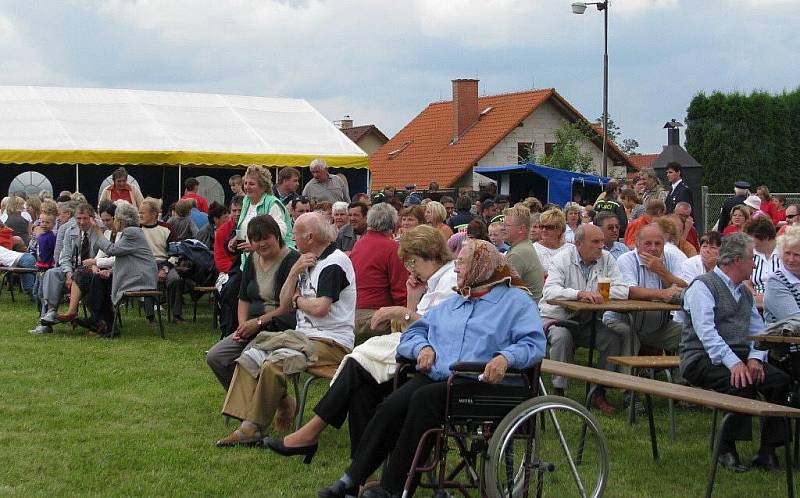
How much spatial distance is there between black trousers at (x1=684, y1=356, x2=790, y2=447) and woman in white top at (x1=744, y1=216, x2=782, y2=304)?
1816 millimetres

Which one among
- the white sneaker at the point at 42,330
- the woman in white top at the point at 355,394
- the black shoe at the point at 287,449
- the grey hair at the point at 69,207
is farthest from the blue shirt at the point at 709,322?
the grey hair at the point at 69,207

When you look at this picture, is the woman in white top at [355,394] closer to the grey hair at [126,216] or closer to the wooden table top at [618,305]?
the wooden table top at [618,305]

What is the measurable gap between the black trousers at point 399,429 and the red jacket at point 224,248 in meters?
5.99

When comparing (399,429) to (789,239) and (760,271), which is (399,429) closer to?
(789,239)

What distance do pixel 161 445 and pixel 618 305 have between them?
3.07 meters

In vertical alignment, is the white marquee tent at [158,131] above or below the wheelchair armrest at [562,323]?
above

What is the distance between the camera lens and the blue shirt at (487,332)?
16.1 feet

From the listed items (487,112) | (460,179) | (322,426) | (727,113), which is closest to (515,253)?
(322,426)

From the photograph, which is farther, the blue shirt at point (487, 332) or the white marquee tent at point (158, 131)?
the white marquee tent at point (158, 131)

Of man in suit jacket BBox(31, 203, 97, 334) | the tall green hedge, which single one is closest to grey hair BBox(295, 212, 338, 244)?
man in suit jacket BBox(31, 203, 97, 334)

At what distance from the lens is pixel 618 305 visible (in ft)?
24.2

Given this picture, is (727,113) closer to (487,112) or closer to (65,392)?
(487,112)

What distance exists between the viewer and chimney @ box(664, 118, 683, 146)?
2319 cm

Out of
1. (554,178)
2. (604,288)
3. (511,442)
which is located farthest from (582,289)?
(554,178)
